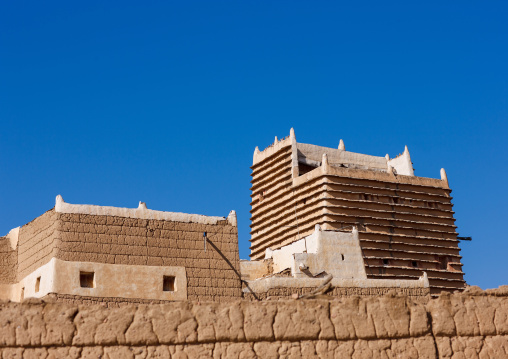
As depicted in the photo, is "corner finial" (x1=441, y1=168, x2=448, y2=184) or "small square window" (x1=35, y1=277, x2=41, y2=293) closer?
"small square window" (x1=35, y1=277, x2=41, y2=293)

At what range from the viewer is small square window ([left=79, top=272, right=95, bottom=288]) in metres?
18.5

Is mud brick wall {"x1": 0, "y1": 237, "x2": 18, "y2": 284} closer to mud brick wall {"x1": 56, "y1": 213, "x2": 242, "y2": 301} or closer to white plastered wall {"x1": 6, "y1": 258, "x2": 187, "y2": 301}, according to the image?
white plastered wall {"x1": 6, "y1": 258, "x2": 187, "y2": 301}

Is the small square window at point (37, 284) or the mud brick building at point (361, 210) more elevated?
the mud brick building at point (361, 210)

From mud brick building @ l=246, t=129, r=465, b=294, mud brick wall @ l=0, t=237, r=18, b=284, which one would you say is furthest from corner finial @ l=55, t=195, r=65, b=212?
mud brick building @ l=246, t=129, r=465, b=294

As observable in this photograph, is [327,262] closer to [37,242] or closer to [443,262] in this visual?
[443,262]

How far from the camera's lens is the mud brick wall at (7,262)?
1994cm

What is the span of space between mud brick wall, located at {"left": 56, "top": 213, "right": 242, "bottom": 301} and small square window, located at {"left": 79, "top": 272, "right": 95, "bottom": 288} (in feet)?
1.07

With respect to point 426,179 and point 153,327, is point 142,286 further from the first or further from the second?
point 426,179

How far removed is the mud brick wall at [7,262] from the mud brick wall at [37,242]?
0.18m

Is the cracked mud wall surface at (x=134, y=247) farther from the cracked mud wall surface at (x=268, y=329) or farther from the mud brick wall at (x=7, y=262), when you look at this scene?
the cracked mud wall surface at (x=268, y=329)

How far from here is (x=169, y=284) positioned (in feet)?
64.0

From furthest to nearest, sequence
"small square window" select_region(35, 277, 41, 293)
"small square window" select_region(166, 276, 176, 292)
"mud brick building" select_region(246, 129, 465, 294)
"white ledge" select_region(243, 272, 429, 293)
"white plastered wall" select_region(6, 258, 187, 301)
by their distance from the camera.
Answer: "mud brick building" select_region(246, 129, 465, 294), "white ledge" select_region(243, 272, 429, 293), "small square window" select_region(166, 276, 176, 292), "small square window" select_region(35, 277, 41, 293), "white plastered wall" select_region(6, 258, 187, 301)

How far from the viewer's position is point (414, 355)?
27.1 ft

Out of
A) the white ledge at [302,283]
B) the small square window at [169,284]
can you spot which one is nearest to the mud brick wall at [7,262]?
the small square window at [169,284]
